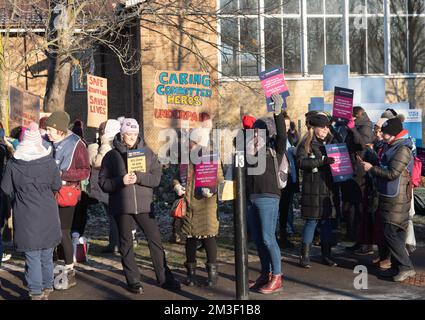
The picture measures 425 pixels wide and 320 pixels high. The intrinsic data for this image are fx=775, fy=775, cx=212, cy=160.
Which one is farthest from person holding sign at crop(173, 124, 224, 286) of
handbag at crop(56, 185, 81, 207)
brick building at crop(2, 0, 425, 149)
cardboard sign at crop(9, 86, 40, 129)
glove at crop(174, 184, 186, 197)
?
brick building at crop(2, 0, 425, 149)

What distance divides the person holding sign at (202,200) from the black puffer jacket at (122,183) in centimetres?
47

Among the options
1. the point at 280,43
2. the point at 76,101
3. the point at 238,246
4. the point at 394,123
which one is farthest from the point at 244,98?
the point at 238,246

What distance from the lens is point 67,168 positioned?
8969 mm

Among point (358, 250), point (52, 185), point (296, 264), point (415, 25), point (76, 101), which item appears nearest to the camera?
point (52, 185)

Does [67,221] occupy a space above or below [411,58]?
below

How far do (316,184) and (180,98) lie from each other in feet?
9.60

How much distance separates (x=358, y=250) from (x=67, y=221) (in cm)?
417

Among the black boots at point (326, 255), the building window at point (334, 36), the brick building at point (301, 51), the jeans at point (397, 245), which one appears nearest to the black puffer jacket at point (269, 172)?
the jeans at point (397, 245)

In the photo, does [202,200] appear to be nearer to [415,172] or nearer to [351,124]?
[351,124]

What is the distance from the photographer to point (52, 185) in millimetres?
8156

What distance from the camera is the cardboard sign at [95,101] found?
1210cm

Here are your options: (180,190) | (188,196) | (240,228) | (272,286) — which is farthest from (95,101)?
(240,228)
